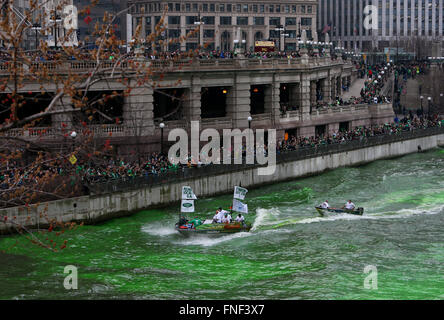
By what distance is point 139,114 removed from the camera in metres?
64.3

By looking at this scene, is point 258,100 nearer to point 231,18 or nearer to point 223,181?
point 223,181

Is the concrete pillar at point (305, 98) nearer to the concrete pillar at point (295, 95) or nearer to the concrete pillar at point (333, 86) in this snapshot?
the concrete pillar at point (295, 95)

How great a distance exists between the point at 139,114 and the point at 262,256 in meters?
24.4

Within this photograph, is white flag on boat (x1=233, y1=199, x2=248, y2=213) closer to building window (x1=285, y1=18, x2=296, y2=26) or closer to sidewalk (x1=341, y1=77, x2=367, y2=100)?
sidewalk (x1=341, y1=77, x2=367, y2=100)

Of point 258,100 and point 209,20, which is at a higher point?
point 209,20

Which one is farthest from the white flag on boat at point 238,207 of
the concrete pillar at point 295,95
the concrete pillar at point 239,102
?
the concrete pillar at point 295,95

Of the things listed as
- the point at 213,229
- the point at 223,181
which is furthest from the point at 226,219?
the point at 223,181

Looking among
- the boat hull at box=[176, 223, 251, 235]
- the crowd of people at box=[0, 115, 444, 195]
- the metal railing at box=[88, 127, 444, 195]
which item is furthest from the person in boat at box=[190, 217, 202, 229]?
the metal railing at box=[88, 127, 444, 195]

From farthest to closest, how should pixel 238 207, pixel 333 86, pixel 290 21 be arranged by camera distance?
pixel 290 21 < pixel 333 86 < pixel 238 207

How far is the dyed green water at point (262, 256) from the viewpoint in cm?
3684

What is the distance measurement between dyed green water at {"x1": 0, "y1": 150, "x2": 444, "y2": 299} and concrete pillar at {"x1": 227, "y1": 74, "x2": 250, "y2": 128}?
1193 cm

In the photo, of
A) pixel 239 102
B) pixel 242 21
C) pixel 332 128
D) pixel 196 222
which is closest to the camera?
pixel 196 222

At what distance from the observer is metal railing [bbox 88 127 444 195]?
52.8m

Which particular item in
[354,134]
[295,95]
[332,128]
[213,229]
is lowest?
[213,229]
